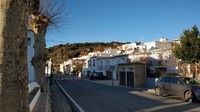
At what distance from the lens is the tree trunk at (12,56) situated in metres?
5.37

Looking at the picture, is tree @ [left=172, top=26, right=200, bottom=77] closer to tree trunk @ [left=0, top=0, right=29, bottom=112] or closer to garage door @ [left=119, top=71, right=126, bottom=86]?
garage door @ [left=119, top=71, right=126, bottom=86]

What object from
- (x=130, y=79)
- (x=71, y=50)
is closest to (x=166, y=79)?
(x=130, y=79)

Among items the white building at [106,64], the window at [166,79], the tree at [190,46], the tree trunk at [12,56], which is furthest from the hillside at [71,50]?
the tree trunk at [12,56]

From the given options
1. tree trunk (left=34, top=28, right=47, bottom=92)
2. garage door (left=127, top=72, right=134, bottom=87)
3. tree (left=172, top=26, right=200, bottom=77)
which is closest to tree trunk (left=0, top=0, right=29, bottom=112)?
tree trunk (left=34, top=28, right=47, bottom=92)

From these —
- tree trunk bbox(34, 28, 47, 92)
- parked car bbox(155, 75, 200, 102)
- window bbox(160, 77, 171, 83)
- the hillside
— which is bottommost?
parked car bbox(155, 75, 200, 102)

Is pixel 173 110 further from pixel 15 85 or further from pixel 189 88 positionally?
pixel 15 85

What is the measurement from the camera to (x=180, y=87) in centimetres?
A: 2761

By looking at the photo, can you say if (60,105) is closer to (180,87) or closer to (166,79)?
(180,87)

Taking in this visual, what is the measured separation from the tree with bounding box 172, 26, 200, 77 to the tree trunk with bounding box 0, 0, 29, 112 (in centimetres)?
3290

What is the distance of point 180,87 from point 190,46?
10948 mm

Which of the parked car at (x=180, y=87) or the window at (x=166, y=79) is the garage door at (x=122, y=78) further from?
the window at (x=166, y=79)

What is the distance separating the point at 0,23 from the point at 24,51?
553 mm

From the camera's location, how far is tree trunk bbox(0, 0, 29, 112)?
5.37m

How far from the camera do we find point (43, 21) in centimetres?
3145
